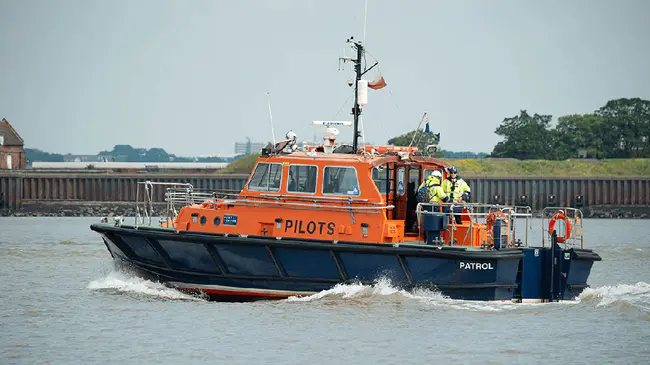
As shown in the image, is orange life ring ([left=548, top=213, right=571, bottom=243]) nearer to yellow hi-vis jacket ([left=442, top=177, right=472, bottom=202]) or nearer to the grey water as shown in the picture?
the grey water

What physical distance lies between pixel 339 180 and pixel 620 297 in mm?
5146

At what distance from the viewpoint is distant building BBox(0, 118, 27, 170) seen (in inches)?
2524

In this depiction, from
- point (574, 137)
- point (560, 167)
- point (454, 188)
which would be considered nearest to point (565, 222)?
point (454, 188)

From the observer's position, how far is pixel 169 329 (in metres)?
14.4

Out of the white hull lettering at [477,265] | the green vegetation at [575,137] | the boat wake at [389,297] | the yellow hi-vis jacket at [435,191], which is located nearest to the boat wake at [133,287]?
the boat wake at [389,297]

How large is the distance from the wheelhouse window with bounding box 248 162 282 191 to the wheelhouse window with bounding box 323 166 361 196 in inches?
30.7

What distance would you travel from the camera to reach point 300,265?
52.6 feet

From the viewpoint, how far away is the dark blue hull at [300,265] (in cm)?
1559

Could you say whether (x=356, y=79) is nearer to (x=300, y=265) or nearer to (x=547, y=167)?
(x=300, y=265)

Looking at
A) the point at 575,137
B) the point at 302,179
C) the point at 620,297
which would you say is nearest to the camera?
the point at 302,179

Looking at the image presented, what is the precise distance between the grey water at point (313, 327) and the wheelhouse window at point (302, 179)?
1.70 metres

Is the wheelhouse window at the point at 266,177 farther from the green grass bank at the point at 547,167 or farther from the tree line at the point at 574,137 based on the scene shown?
the tree line at the point at 574,137

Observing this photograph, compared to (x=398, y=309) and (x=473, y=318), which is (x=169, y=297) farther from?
(x=473, y=318)

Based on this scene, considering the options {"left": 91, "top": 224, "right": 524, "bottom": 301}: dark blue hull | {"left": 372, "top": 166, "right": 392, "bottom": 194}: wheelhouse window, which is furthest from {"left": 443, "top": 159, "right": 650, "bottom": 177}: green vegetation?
{"left": 91, "top": 224, "right": 524, "bottom": 301}: dark blue hull
